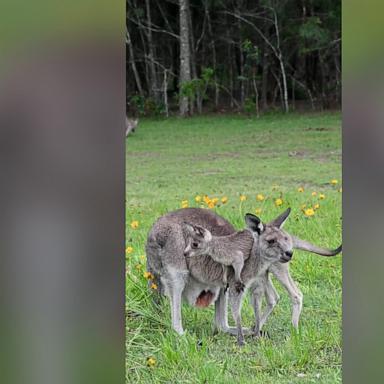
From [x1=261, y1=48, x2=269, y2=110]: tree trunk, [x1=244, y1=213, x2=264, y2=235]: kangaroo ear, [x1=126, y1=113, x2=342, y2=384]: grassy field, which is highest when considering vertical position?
[x1=261, y1=48, x2=269, y2=110]: tree trunk

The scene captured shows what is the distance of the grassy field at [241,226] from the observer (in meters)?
2.47

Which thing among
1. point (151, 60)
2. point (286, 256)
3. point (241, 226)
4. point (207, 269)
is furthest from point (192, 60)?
point (286, 256)

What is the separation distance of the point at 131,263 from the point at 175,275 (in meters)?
0.93

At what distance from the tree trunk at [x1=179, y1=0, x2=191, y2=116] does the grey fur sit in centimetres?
981

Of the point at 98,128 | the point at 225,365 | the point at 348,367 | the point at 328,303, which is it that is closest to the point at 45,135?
the point at 98,128

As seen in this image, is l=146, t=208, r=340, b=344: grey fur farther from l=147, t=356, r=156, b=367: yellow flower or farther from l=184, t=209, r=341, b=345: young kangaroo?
l=147, t=356, r=156, b=367: yellow flower

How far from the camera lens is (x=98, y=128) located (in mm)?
813

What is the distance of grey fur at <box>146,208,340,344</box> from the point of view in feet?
8.11

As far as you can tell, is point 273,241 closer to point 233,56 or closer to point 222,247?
point 222,247

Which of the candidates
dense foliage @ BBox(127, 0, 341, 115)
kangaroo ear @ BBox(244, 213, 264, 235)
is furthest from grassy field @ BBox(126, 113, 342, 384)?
dense foliage @ BBox(127, 0, 341, 115)

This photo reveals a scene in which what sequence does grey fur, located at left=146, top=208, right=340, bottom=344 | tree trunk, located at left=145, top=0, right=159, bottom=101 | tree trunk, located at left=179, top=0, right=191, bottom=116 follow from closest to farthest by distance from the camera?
1. grey fur, located at left=146, top=208, right=340, bottom=344
2. tree trunk, located at left=179, top=0, right=191, bottom=116
3. tree trunk, located at left=145, top=0, right=159, bottom=101

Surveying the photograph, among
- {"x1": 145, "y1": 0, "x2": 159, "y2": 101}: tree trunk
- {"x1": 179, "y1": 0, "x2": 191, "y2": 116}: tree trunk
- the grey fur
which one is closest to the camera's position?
the grey fur

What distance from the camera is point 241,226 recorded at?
13.0 ft

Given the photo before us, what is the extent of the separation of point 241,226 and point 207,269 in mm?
1449
